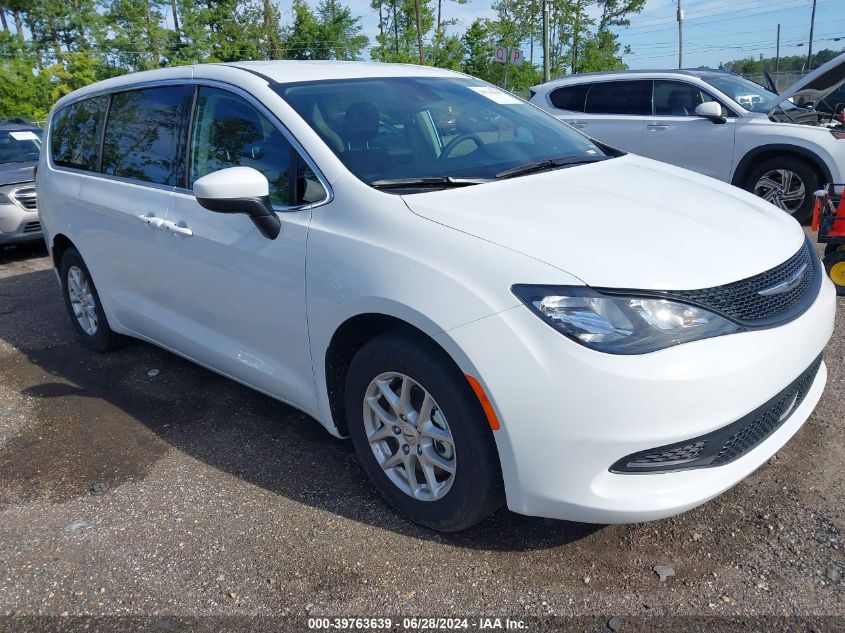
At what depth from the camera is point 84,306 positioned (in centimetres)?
482

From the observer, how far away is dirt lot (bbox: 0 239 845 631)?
92.8 inches

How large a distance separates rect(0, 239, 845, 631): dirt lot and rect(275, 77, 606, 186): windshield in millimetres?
A: 1392

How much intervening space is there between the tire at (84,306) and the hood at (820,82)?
5.17 m

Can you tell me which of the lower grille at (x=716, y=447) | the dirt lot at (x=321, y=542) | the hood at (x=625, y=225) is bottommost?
the dirt lot at (x=321, y=542)

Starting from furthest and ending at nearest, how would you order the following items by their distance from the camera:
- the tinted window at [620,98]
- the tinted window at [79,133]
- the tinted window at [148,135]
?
1. the tinted window at [620,98]
2. the tinted window at [79,133]
3. the tinted window at [148,135]

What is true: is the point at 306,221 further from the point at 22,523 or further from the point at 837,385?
the point at 837,385

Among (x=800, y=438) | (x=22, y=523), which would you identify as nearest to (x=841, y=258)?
(x=800, y=438)

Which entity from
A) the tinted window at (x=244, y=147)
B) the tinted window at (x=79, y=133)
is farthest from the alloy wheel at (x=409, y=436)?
the tinted window at (x=79, y=133)

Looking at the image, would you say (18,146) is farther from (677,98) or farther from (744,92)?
(744,92)

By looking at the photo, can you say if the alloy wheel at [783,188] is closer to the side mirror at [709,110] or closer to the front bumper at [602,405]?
the side mirror at [709,110]

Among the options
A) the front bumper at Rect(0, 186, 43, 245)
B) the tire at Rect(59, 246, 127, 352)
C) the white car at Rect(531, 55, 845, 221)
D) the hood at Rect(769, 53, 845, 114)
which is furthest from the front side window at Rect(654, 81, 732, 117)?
the front bumper at Rect(0, 186, 43, 245)

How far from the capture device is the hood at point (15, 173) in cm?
828

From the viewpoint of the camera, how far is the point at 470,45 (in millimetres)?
30797

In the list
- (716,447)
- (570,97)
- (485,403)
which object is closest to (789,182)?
(570,97)
